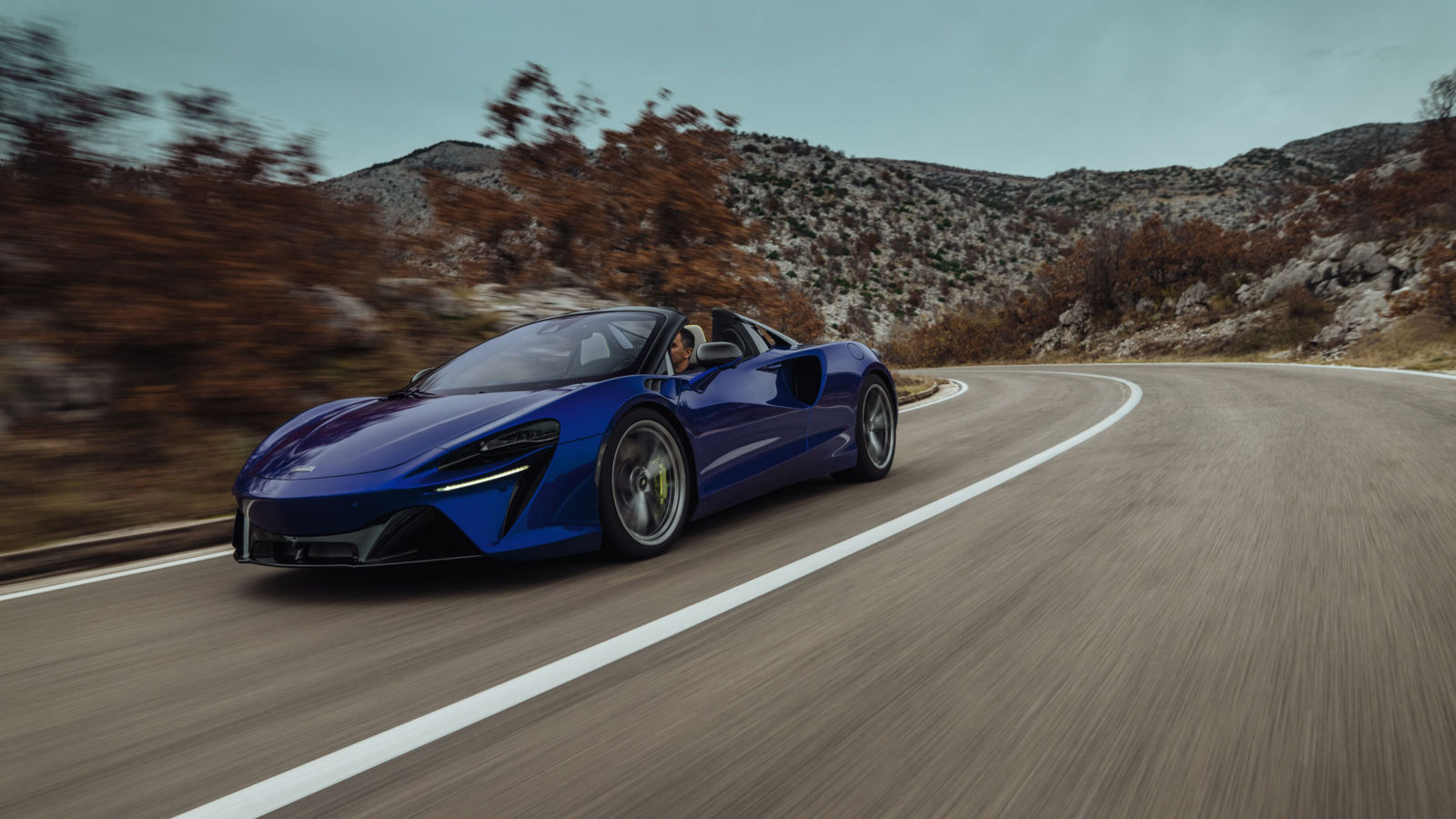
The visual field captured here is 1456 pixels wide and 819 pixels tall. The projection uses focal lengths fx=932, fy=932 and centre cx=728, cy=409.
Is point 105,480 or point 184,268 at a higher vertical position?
point 184,268

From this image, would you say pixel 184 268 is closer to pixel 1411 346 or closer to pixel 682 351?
pixel 682 351

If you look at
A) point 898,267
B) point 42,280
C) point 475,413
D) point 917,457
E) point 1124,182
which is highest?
point 1124,182

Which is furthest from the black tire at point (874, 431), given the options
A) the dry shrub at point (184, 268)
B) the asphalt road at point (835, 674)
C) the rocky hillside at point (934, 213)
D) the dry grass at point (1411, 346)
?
the rocky hillside at point (934, 213)

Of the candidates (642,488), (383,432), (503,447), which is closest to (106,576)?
(383,432)

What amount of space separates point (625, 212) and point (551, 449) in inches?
378

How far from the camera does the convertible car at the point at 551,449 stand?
354 centimetres

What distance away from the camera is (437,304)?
1052cm

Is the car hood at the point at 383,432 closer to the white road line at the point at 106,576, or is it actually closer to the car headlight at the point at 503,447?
the car headlight at the point at 503,447

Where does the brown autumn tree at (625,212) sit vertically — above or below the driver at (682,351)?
above

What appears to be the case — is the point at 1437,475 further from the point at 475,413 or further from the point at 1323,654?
the point at 475,413

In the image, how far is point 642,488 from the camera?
430 centimetres

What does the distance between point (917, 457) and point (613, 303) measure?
257 inches

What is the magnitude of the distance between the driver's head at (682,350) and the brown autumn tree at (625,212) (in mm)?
7710

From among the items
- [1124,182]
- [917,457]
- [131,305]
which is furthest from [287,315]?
[1124,182]
